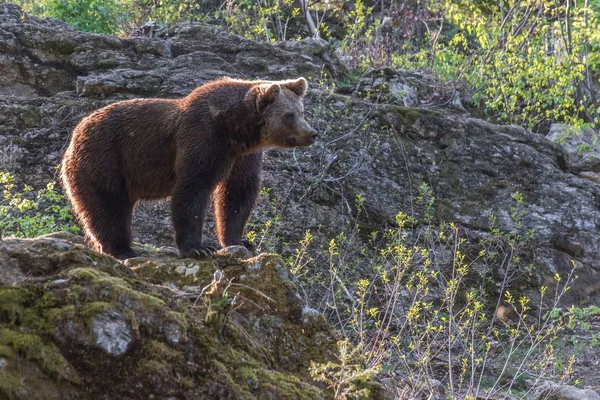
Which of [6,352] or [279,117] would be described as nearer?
[6,352]

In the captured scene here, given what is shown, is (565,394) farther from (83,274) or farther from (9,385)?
(9,385)

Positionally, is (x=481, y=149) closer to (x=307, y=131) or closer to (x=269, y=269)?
(x=307, y=131)

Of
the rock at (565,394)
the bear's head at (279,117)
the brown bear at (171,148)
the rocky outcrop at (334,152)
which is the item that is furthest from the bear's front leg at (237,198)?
the rock at (565,394)

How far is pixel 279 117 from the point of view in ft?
23.4

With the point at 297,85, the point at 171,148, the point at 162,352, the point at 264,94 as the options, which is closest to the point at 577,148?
the point at 297,85

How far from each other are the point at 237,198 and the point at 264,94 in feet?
2.91

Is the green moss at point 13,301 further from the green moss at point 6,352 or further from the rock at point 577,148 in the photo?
the rock at point 577,148

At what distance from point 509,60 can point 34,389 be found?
1145 centimetres

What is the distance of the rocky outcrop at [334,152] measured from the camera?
988cm

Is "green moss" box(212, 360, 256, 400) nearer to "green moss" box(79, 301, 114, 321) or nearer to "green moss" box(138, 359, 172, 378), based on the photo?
"green moss" box(138, 359, 172, 378)

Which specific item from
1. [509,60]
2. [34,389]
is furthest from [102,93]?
[34,389]

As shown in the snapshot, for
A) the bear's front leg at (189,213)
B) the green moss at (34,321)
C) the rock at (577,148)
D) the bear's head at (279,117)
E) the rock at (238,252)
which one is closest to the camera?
the green moss at (34,321)

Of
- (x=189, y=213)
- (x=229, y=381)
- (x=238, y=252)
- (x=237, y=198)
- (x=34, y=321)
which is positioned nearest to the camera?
(x=34, y=321)

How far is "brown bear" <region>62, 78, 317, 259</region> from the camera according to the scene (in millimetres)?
6867
